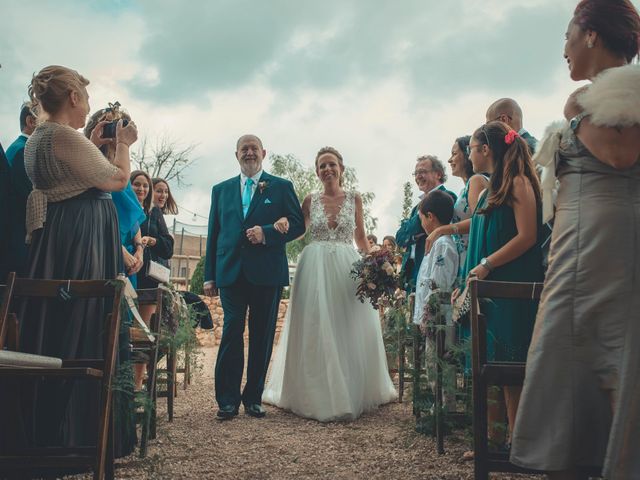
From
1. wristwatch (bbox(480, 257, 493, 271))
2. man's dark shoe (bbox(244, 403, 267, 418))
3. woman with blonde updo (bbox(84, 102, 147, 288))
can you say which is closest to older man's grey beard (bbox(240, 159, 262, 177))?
woman with blonde updo (bbox(84, 102, 147, 288))

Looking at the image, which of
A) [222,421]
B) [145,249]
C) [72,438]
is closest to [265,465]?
[72,438]

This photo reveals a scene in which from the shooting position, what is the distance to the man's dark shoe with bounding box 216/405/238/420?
551 cm

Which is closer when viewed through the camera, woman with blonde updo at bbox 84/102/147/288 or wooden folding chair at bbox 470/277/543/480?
wooden folding chair at bbox 470/277/543/480

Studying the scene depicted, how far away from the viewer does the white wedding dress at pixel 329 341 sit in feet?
18.8

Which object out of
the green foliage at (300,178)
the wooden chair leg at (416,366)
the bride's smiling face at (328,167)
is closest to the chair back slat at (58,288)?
the wooden chair leg at (416,366)

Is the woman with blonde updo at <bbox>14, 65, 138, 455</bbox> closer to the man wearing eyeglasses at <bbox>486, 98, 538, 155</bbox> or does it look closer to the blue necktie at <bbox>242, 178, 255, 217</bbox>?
the blue necktie at <bbox>242, 178, 255, 217</bbox>

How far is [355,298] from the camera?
6.17 metres

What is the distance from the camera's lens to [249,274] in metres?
5.70

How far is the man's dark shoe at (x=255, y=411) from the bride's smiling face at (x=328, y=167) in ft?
7.76

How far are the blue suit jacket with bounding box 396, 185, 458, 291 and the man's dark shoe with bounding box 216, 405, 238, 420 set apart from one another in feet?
6.52

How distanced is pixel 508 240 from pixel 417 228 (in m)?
2.20

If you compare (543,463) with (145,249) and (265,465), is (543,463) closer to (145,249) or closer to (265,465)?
(265,465)

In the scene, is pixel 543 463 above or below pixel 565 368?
below

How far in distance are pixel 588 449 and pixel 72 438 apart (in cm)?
283
